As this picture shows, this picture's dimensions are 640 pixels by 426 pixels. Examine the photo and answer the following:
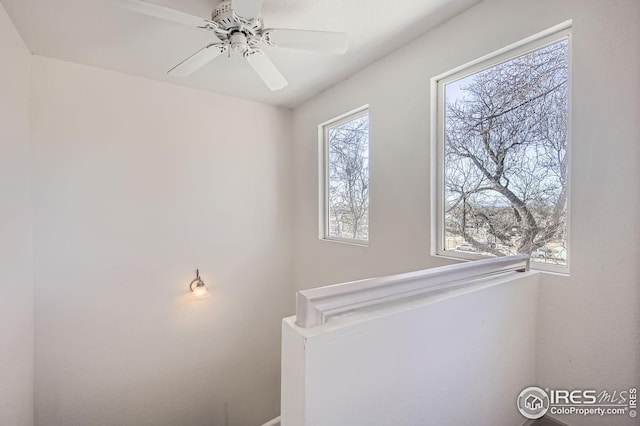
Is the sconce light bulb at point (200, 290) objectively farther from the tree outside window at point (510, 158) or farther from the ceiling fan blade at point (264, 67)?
the tree outside window at point (510, 158)

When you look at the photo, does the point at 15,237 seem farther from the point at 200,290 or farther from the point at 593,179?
the point at 593,179

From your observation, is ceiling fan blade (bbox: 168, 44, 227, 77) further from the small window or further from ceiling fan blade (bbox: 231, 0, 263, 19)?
the small window

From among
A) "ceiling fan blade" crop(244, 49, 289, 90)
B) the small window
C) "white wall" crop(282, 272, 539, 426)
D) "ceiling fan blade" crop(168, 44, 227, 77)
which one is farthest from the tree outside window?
"ceiling fan blade" crop(168, 44, 227, 77)

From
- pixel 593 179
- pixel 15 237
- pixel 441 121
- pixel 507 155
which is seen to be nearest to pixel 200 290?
pixel 15 237

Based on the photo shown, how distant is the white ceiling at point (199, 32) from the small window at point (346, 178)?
48 cm

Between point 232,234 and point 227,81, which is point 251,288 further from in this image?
point 227,81

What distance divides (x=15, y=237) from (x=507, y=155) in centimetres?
313

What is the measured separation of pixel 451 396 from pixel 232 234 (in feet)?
8.40

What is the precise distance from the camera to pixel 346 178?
2.80 m

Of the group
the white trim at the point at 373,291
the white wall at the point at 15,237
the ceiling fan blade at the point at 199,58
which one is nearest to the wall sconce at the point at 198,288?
the white wall at the point at 15,237

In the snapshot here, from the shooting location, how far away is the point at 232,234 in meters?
3.09

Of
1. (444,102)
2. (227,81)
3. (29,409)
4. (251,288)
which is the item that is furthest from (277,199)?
(29,409)

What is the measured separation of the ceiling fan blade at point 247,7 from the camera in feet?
3.83

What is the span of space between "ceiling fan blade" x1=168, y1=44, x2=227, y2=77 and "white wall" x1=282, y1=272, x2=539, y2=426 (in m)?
1.55
